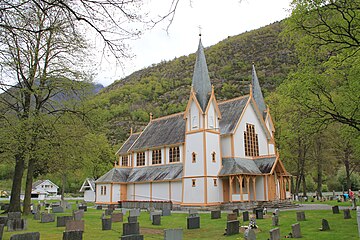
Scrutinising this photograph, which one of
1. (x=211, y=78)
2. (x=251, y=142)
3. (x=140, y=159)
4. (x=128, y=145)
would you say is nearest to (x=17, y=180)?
(x=140, y=159)

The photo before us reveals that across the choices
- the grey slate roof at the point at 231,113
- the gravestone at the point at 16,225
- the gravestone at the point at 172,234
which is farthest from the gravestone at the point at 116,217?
the grey slate roof at the point at 231,113

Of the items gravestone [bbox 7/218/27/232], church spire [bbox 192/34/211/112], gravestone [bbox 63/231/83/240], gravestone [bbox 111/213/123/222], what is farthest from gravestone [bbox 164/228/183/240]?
church spire [bbox 192/34/211/112]

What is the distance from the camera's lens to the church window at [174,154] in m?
38.5

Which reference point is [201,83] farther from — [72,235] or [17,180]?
[72,235]

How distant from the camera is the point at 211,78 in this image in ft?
412

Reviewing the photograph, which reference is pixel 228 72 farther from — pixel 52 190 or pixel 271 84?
pixel 52 190

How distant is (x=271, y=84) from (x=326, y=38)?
88.0 meters

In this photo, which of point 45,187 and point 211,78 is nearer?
point 45,187

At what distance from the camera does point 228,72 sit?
417 feet

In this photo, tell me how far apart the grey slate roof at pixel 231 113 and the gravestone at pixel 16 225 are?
2185cm

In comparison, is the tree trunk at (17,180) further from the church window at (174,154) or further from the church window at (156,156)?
the church window at (156,156)

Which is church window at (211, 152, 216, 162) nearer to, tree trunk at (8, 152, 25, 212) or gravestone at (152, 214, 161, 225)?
gravestone at (152, 214, 161, 225)

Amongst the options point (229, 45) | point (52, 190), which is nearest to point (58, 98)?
point (52, 190)

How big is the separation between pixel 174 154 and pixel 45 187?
217ft
